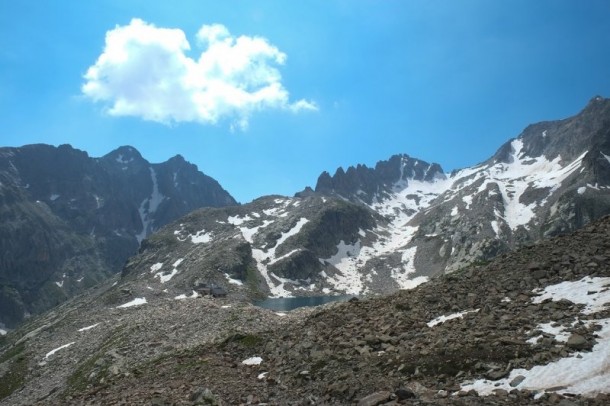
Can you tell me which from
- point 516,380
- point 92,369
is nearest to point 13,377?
point 92,369

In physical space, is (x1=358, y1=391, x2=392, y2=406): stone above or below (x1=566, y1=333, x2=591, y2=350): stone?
below

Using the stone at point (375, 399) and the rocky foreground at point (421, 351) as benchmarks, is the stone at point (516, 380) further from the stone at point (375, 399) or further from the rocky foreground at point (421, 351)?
the stone at point (375, 399)

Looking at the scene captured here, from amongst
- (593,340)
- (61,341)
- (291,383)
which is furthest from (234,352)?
(61,341)

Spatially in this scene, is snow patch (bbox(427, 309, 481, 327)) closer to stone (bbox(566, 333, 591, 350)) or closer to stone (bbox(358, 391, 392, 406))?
stone (bbox(566, 333, 591, 350))

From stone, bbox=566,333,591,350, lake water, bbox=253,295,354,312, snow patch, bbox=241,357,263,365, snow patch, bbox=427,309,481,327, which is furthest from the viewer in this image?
lake water, bbox=253,295,354,312

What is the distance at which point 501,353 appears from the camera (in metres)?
17.0

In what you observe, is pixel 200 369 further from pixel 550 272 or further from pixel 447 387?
pixel 550 272

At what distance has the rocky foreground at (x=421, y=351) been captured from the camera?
15.2 m

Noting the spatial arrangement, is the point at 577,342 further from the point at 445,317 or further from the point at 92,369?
the point at 92,369

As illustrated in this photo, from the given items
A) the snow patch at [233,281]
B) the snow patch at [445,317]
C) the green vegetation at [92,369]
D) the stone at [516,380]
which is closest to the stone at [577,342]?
the stone at [516,380]

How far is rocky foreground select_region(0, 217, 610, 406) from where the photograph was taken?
15188 millimetres

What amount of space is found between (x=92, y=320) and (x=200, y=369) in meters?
53.7

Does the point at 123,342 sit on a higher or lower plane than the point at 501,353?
higher

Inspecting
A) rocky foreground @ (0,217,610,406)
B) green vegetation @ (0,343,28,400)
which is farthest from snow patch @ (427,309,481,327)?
green vegetation @ (0,343,28,400)
